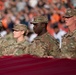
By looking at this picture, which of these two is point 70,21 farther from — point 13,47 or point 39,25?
point 13,47

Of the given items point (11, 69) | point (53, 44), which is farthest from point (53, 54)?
point (11, 69)

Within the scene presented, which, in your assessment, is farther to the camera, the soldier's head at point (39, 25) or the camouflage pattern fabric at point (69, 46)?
the soldier's head at point (39, 25)

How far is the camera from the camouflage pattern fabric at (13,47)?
3426mm

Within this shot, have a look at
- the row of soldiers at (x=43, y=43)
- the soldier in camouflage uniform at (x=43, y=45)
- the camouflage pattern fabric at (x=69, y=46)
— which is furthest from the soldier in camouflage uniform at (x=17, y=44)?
the camouflage pattern fabric at (x=69, y=46)

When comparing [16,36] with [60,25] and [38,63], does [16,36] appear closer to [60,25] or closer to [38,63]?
[60,25]

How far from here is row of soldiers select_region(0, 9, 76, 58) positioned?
108 inches

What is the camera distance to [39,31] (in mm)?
3027

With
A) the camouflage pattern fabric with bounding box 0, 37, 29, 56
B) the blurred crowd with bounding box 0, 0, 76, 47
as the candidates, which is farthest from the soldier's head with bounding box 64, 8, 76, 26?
the blurred crowd with bounding box 0, 0, 76, 47

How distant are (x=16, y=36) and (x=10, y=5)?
94 centimetres

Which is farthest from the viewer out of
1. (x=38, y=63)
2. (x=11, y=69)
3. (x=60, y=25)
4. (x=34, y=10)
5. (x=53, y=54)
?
(x=34, y=10)

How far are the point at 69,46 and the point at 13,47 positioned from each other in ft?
3.45

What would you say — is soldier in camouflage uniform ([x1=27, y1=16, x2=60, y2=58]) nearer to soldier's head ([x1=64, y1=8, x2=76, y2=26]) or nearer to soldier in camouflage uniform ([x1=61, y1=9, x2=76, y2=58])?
soldier in camouflage uniform ([x1=61, y1=9, x2=76, y2=58])

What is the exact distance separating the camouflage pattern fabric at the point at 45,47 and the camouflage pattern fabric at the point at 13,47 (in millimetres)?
308

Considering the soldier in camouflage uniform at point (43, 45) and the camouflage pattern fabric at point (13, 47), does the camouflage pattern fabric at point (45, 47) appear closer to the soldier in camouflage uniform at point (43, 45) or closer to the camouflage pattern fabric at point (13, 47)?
the soldier in camouflage uniform at point (43, 45)
